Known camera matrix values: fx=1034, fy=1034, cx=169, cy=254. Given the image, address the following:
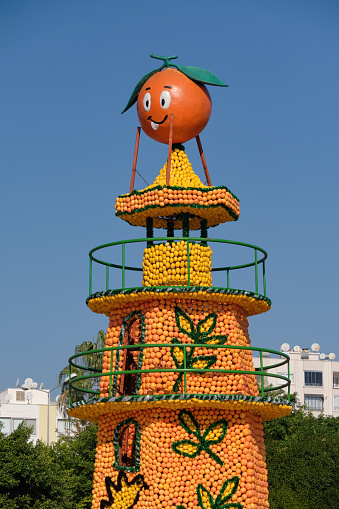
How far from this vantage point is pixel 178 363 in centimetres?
2609

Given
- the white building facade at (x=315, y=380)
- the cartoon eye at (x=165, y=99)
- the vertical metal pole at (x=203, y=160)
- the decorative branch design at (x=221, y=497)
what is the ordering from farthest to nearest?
the white building facade at (x=315, y=380)
the vertical metal pole at (x=203, y=160)
the cartoon eye at (x=165, y=99)
the decorative branch design at (x=221, y=497)

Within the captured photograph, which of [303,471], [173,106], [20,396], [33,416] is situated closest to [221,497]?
[173,106]

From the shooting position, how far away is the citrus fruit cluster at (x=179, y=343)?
1022 inches

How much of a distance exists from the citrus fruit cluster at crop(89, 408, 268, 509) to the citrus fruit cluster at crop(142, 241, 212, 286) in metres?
3.56

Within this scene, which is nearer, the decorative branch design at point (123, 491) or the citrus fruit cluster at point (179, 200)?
the decorative branch design at point (123, 491)

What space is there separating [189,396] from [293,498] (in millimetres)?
28906

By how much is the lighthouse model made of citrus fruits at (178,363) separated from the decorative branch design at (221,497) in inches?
1.0

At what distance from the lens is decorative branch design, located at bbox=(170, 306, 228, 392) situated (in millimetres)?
26281

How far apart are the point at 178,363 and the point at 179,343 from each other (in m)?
0.52

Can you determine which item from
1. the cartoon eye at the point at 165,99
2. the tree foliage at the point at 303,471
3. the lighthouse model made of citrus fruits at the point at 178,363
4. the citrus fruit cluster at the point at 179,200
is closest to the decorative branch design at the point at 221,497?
the lighthouse model made of citrus fruits at the point at 178,363

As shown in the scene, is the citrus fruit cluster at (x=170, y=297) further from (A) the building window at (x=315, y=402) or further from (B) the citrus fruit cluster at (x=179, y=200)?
(A) the building window at (x=315, y=402)

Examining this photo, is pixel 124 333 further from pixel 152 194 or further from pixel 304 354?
pixel 304 354

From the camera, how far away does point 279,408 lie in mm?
27078

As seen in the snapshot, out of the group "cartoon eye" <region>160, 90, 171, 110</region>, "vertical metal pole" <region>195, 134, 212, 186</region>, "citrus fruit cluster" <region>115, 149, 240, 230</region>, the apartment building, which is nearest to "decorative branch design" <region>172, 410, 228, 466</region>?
"citrus fruit cluster" <region>115, 149, 240, 230</region>
